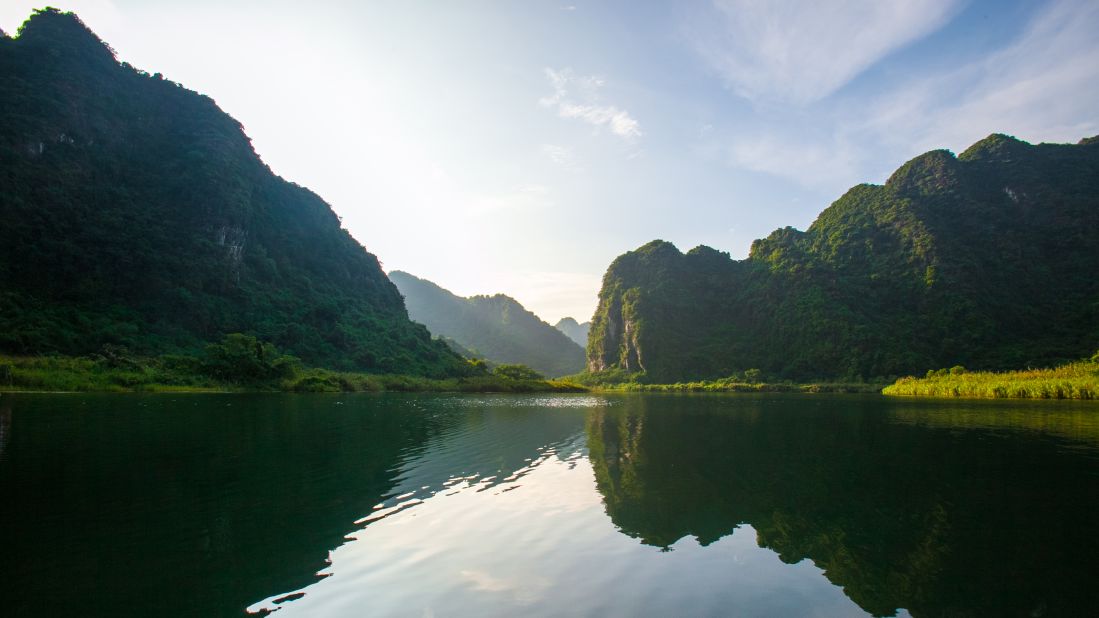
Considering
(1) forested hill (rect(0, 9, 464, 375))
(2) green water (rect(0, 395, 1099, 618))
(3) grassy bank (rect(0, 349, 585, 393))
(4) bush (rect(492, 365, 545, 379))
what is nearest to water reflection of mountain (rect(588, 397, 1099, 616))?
(2) green water (rect(0, 395, 1099, 618))

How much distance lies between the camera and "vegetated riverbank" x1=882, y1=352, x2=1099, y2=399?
1549 inches

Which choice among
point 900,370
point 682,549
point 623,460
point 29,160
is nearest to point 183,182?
point 29,160

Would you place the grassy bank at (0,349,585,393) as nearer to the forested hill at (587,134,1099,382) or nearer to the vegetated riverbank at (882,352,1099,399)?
the vegetated riverbank at (882,352,1099,399)

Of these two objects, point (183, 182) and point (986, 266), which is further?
point (986, 266)

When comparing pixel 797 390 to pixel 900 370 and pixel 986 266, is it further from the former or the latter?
pixel 986 266

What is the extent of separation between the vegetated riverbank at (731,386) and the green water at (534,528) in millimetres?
73151

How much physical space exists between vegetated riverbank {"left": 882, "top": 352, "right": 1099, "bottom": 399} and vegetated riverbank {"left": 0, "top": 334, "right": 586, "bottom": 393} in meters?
56.9

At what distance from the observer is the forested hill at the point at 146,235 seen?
5850 cm

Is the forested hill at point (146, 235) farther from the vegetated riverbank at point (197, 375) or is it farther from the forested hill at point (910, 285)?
the forested hill at point (910, 285)

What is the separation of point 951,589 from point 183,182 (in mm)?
110666

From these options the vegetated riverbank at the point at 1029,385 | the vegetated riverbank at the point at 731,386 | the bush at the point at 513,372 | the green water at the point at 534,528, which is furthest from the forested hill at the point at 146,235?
the vegetated riverbank at the point at 1029,385

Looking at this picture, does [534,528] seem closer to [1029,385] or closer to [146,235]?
[1029,385]

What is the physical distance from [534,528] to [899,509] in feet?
23.1

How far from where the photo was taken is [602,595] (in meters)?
5.88
